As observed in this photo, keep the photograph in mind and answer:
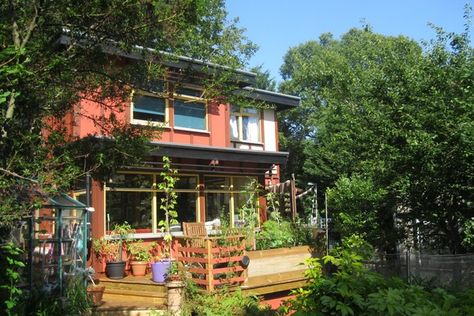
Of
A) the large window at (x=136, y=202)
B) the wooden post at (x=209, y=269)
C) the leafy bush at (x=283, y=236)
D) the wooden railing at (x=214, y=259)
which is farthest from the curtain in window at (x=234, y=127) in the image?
the wooden post at (x=209, y=269)

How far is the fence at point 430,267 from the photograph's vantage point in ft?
30.7

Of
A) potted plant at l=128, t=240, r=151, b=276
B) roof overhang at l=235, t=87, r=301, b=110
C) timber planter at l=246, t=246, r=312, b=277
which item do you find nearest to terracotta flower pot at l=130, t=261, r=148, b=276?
potted plant at l=128, t=240, r=151, b=276

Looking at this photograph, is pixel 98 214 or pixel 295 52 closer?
pixel 98 214

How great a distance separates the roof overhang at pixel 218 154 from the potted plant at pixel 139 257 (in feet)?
7.56

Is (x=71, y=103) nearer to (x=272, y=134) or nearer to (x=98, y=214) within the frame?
(x=98, y=214)

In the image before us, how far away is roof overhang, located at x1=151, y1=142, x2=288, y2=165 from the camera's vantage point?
44.4 ft

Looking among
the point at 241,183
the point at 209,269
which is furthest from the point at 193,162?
the point at 209,269

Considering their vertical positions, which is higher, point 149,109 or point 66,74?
point 149,109

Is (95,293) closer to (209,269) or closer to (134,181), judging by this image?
(209,269)

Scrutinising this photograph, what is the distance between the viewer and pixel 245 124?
60.3ft

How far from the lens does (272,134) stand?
19.1 meters

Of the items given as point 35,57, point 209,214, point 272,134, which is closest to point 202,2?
point 35,57

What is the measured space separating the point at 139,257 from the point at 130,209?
1.58 metres

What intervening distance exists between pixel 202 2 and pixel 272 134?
535 inches
